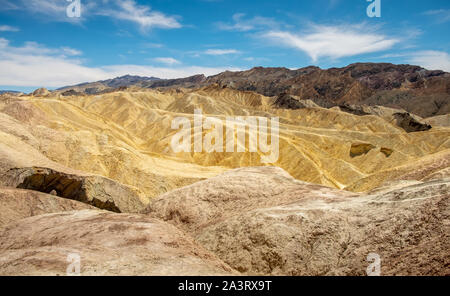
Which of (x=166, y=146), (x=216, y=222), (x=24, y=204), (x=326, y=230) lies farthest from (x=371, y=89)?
(x=24, y=204)

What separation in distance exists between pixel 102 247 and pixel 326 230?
15.4ft

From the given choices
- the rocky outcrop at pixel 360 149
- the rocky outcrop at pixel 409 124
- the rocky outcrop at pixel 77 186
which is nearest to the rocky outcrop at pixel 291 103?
the rocky outcrop at pixel 409 124

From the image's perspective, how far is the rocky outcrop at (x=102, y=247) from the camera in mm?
5051

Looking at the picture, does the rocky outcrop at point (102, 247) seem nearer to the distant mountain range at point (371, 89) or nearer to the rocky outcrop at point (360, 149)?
the rocky outcrop at point (360, 149)

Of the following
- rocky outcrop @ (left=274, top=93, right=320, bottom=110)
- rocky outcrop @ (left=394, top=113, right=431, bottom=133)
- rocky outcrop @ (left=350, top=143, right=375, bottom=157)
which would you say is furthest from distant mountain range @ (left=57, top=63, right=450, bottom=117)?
rocky outcrop @ (left=350, top=143, right=375, bottom=157)

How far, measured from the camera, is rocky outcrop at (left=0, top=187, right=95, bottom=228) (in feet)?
34.0

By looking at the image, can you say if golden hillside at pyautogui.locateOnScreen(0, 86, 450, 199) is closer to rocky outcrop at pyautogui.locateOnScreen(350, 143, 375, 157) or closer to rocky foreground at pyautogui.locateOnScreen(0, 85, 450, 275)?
rocky outcrop at pyautogui.locateOnScreen(350, 143, 375, 157)

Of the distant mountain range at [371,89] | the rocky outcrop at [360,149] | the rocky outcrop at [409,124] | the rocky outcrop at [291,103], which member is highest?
the distant mountain range at [371,89]

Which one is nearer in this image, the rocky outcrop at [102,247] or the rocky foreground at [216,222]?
the rocky outcrop at [102,247]

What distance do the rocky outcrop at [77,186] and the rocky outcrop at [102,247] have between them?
585 cm

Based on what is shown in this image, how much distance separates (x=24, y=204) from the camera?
1110cm

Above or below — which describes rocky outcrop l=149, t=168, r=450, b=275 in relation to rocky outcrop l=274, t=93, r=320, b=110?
below

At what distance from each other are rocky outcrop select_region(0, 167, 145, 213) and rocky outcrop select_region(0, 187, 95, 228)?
230 cm
